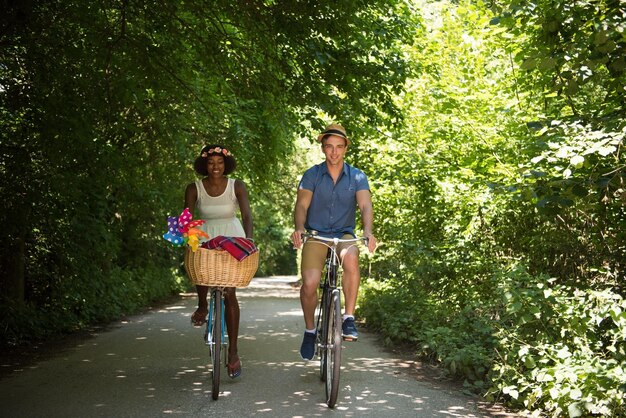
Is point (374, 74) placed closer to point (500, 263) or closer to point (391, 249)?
point (500, 263)

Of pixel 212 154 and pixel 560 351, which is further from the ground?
pixel 212 154

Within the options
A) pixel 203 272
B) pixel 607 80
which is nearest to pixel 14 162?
pixel 203 272

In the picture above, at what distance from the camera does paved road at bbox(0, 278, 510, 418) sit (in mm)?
6453

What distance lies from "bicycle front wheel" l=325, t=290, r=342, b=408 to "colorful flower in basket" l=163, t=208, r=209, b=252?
133 cm

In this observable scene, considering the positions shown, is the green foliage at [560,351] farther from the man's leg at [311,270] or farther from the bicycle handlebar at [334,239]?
the man's leg at [311,270]

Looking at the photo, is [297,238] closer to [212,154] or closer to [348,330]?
[348,330]

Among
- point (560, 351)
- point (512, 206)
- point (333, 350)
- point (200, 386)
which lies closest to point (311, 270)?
point (333, 350)

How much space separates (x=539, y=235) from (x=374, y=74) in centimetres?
305

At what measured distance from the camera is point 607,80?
7.10 m

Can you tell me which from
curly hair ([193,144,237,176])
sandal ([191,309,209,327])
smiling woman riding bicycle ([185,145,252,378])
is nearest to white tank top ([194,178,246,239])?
smiling woman riding bicycle ([185,145,252,378])

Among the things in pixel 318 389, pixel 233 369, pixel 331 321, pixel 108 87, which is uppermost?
pixel 108 87

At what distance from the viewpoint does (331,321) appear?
6.85m

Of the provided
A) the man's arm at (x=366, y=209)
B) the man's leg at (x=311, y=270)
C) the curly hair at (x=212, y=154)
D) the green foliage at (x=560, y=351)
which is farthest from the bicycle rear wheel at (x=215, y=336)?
the green foliage at (x=560, y=351)

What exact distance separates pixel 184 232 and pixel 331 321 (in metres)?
1.56
